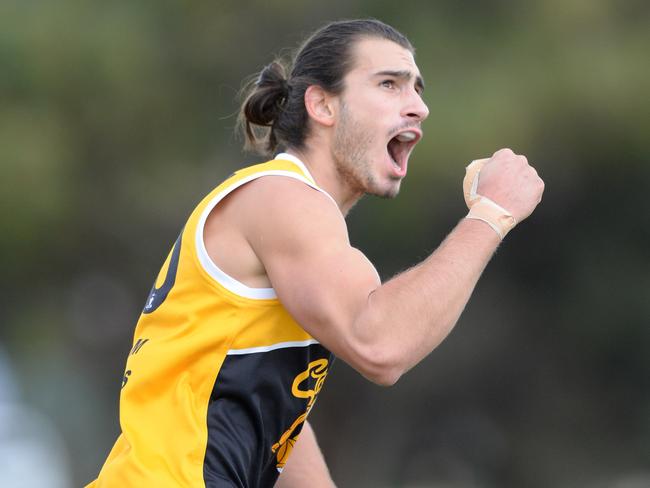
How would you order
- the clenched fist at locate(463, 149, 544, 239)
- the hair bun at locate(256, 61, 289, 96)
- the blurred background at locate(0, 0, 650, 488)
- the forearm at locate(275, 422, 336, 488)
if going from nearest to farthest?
the clenched fist at locate(463, 149, 544, 239) → the forearm at locate(275, 422, 336, 488) → the hair bun at locate(256, 61, 289, 96) → the blurred background at locate(0, 0, 650, 488)

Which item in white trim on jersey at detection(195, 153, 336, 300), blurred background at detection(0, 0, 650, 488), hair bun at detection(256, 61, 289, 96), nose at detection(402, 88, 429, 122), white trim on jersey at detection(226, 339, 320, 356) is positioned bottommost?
blurred background at detection(0, 0, 650, 488)

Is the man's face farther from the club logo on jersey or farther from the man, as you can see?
the club logo on jersey

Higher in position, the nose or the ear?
the nose

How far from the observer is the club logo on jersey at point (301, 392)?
3777 mm

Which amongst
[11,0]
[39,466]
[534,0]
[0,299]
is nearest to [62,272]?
[0,299]

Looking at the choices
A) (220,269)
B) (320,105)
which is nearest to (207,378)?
(220,269)

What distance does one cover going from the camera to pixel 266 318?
364 cm

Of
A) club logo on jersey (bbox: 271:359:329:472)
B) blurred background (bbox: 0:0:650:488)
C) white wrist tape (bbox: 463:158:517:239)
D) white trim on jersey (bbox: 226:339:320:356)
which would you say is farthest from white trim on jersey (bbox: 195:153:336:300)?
blurred background (bbox: 0:0:650:488)

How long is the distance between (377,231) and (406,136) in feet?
27.6

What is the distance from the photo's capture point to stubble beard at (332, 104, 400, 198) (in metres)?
4.11

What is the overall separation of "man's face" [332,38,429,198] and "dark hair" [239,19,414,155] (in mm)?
80

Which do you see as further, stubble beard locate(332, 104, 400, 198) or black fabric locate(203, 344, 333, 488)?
stubble beard locate(332, 104, 400, 198)

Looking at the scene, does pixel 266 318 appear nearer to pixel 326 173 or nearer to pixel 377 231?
pixel 326 173

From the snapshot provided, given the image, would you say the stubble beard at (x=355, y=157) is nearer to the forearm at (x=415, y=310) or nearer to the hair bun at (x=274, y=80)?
the hair bun at (x=274, y=80)
